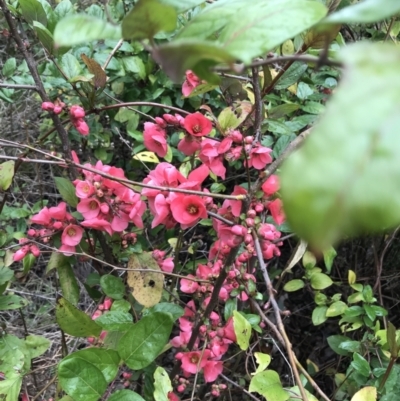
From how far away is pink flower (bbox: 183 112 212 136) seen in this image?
2.57 ft

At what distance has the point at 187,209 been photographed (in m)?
0.73

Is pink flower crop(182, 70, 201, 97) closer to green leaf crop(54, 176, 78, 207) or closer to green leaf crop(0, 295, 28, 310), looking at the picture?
green leaf crop(54, 176, 78, 207)

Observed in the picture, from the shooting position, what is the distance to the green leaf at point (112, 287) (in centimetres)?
86

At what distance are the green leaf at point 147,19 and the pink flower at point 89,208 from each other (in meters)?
0.57

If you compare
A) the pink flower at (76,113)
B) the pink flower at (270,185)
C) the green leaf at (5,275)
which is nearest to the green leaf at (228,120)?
the pink flower at (270,185)

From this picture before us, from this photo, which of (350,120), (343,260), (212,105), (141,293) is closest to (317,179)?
(350,120)

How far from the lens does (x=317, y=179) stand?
0.14 meters

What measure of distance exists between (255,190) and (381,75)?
50 cm

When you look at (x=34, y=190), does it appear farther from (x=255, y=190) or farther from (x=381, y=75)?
(x=381, y=75)

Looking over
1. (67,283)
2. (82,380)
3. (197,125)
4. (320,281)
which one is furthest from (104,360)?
(320,281)

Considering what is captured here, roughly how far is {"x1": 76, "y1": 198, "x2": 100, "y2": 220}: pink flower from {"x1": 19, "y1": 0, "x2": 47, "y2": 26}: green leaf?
0.37 m

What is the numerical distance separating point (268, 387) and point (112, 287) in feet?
1.17

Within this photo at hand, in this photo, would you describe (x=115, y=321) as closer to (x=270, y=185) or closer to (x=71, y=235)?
(x=71, y=235)

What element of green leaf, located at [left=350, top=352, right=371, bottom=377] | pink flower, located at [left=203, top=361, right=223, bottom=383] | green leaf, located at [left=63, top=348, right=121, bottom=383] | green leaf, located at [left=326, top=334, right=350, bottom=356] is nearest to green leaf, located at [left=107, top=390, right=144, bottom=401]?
green leaf, located at [left=63, top=348, right=121, bottom=383]
